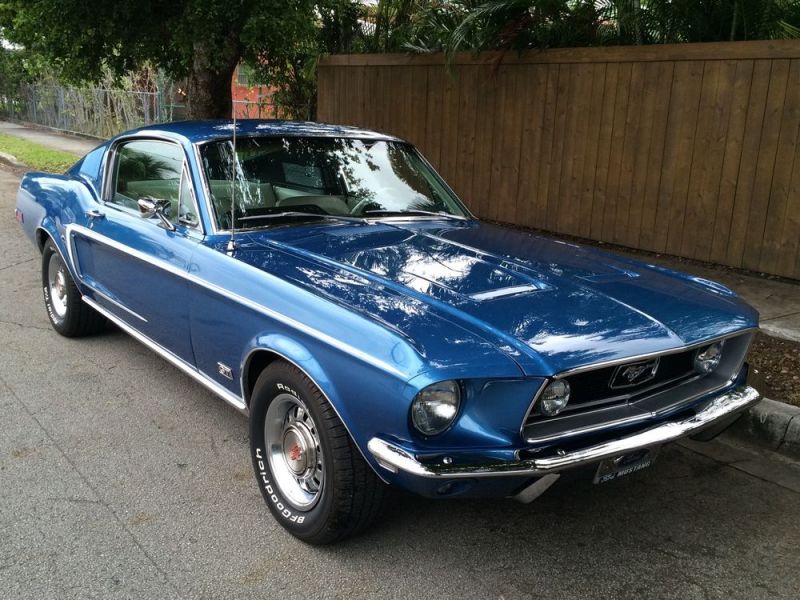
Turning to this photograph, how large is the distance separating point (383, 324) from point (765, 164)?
5287 mm

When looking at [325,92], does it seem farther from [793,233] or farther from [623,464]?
[623,464]

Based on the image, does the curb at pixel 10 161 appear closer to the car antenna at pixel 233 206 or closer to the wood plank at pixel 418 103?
the wood plank at pixel 418 103

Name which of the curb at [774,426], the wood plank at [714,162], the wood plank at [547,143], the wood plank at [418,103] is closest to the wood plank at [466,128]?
the wood plank at [418,103]

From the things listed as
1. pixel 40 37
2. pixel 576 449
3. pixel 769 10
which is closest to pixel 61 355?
pixel 576 449

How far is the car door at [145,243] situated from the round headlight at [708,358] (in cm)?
242

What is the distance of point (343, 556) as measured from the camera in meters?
3.07

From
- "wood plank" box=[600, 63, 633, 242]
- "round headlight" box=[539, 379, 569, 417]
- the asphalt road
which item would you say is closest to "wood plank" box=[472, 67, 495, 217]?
"wood plank" box=[600, 63, 633, 242]

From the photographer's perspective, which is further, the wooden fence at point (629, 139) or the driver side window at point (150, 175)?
the wooden fence at point (629, 139)

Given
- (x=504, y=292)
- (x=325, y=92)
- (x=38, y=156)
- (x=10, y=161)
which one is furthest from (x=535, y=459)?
(x=10, y=161)

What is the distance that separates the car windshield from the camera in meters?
4.02

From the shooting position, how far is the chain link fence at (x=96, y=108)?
18734mm

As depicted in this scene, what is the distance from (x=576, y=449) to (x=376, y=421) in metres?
0.74

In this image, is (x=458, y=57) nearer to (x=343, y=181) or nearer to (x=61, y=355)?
(x=343, y=181)

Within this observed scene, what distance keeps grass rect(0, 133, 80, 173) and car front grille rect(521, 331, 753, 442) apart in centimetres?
1363
